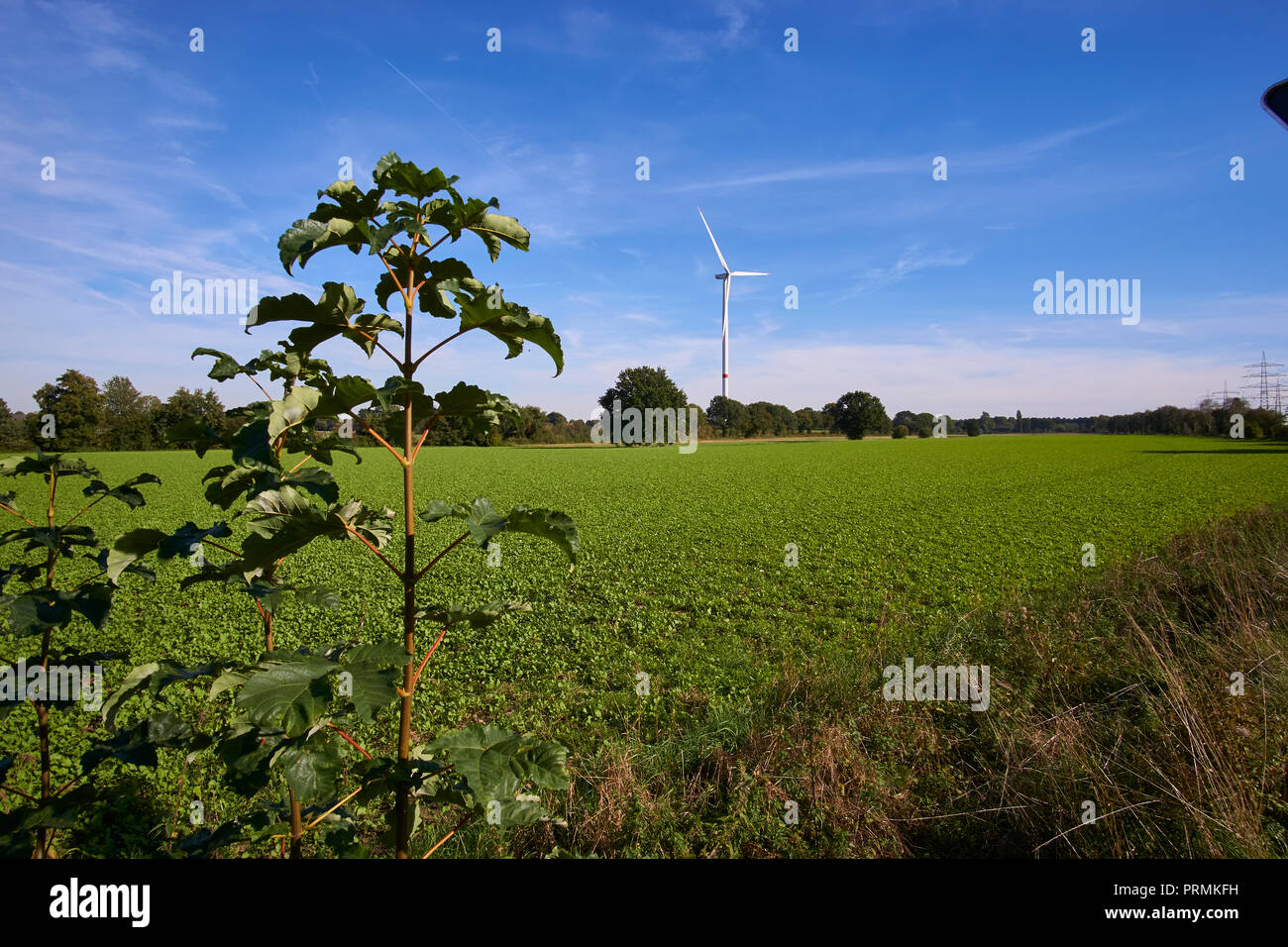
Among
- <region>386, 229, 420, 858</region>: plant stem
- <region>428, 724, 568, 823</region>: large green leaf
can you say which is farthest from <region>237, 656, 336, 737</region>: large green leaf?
<region>428, 724, 568, 823</region>: large green leaf

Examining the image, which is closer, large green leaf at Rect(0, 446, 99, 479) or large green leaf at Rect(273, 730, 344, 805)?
large green leaf at Rect(273, 730, 344, 805)

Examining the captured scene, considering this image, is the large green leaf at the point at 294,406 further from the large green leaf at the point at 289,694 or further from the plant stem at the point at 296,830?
the plant stem at the point at 296,830

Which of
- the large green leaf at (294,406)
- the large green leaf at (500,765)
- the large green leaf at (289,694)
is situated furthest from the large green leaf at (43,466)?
the large green leaf at (500,765)

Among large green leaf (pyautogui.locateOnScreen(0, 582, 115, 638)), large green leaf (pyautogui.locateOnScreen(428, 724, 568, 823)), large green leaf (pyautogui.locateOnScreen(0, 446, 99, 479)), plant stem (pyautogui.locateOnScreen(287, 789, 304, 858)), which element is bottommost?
plant stem (pyautogui.locateOnScreen(287, 789, 304, 858))

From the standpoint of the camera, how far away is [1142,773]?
372 cm

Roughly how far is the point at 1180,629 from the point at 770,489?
23033 millimetres

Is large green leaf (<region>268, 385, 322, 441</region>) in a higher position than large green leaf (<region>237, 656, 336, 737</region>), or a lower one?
higher

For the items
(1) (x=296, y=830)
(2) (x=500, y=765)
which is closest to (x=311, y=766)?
(2) (x=500, y=765)

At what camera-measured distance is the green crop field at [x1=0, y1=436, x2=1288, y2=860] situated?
21.4ft

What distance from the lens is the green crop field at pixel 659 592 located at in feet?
21.4

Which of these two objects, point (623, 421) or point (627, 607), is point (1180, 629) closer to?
point (627, 607)

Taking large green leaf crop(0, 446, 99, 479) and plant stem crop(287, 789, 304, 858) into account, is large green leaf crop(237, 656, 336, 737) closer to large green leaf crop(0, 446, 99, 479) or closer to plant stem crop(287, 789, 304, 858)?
plant stem crop(287, 789, 304, 858)
